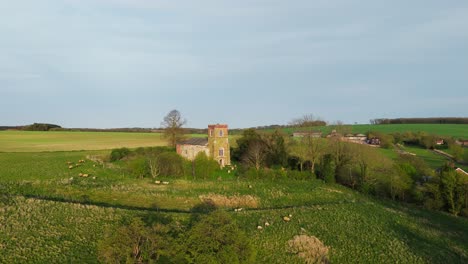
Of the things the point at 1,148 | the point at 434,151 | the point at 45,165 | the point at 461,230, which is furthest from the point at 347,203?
the point at 1,148

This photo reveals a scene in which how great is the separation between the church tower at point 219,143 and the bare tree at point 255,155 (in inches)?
163

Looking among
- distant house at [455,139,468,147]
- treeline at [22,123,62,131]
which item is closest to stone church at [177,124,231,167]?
distant house at [455,139,468,147]

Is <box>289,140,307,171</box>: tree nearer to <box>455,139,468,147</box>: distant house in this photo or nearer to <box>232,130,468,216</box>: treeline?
<box>232,130,468,216</box>: treeline

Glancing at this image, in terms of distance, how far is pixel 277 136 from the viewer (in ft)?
222

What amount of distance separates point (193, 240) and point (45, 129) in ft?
424

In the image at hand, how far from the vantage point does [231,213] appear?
33688 mm

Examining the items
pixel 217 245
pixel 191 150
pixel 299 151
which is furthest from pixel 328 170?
pixel 217 245

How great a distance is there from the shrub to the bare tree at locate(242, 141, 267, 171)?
1259 inches

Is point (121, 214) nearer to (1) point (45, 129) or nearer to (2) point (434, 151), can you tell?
(2) point (434, 151)

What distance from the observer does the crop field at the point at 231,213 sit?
25547 millimetres

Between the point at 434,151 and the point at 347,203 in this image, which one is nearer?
the point at 347,203

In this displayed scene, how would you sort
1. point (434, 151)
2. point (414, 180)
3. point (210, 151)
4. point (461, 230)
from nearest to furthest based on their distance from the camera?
1. point (461, 230)
2. point (414, 180)
3. point (210, 151)
4. point (434, 151)

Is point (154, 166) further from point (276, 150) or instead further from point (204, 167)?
point (276, 150)

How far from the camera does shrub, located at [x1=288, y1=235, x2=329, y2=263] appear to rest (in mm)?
26766
